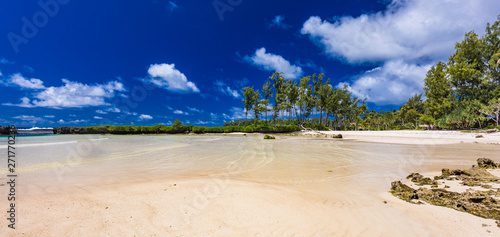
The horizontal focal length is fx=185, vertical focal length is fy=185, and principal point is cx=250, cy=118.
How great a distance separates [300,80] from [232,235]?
54.7 metres

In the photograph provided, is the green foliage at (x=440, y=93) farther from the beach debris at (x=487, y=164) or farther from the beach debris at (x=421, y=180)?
the beach debris at (x=421, y=180)

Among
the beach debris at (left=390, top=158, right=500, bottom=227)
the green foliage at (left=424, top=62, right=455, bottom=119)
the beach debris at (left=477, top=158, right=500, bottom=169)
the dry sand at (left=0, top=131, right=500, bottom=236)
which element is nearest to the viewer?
the dry sand at (left=0, top=131, right=500, bottom=236)

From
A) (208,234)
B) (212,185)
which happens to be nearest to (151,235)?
(208,234)

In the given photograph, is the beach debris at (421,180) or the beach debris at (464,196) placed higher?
the beach debris at (464,196)

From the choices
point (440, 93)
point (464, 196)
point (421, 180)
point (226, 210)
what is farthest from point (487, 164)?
point (440, 93)

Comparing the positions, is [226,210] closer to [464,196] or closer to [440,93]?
[464,196]

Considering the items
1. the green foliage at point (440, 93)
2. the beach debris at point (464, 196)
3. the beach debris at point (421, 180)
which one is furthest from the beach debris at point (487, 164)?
the green foliage at point (440, 93)

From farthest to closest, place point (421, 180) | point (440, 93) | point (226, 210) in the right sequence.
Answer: point (440, 93) → point (421, 180) → point (226, 210)

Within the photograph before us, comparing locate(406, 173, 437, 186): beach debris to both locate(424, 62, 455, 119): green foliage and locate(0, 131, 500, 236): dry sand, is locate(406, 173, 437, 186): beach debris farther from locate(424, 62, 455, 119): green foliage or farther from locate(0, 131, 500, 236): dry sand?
locate(424, 62, 455, 119): green foliage

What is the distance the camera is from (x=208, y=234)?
2346 mm

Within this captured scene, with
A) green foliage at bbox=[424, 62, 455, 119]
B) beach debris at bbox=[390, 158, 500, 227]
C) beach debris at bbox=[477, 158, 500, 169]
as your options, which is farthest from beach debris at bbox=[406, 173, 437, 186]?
green foliage at bbox=[424, 62, 455, 119]

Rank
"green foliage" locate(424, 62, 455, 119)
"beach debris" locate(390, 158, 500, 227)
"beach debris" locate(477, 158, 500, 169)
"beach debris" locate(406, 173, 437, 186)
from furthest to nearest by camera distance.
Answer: "green foliage" locate(424, 62, 455, 119) → "beach debris" locate(477, 158, 500, 169) → "beach debris" locate(406, 173, 437, 186) → "beach debris" locate(390, 158, 500, 227)

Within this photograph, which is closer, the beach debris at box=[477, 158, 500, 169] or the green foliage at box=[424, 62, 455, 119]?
the beach debris at box=[477, 158, 500, 169]

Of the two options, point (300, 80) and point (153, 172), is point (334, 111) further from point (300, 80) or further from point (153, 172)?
point (153, 172)
